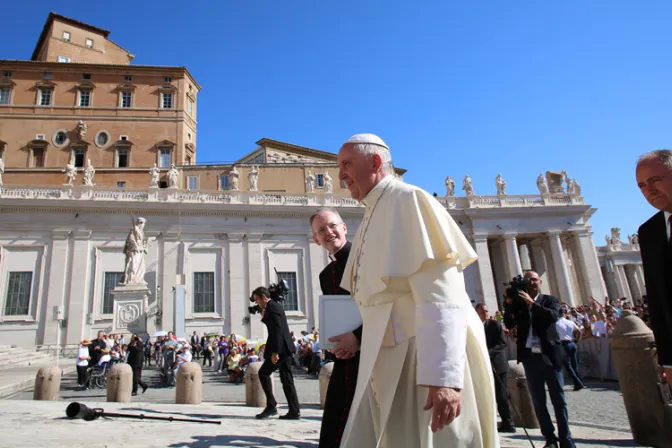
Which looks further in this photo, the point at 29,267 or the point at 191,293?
the point at 191,293

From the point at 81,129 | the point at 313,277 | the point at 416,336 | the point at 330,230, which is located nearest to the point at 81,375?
the point at 330,230

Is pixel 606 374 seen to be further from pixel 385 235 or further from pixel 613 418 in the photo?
pixel 385 235

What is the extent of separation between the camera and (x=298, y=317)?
3144 cm

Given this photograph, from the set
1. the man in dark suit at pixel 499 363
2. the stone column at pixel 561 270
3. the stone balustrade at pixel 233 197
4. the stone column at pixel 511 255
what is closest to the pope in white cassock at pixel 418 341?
the man in dark suit at pixel 499 363

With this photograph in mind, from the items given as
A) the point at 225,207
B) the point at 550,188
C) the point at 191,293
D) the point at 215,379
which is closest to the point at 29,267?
the point at 191,293

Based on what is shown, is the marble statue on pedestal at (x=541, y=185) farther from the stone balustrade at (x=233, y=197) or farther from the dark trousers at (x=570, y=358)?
the dark trousers at (x=570, y=358)

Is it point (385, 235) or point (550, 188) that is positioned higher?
point (550, 188)

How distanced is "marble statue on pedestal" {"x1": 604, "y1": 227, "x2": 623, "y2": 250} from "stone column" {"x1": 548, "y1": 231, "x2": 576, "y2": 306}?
23.2m

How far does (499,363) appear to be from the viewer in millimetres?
6668

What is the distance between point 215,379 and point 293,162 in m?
29.0

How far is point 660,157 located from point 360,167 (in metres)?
1.94

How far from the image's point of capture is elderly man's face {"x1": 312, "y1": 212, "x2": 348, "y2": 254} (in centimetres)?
385

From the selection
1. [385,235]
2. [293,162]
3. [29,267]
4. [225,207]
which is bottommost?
[385,235]

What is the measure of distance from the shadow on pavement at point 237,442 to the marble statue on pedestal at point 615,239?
60.8m
